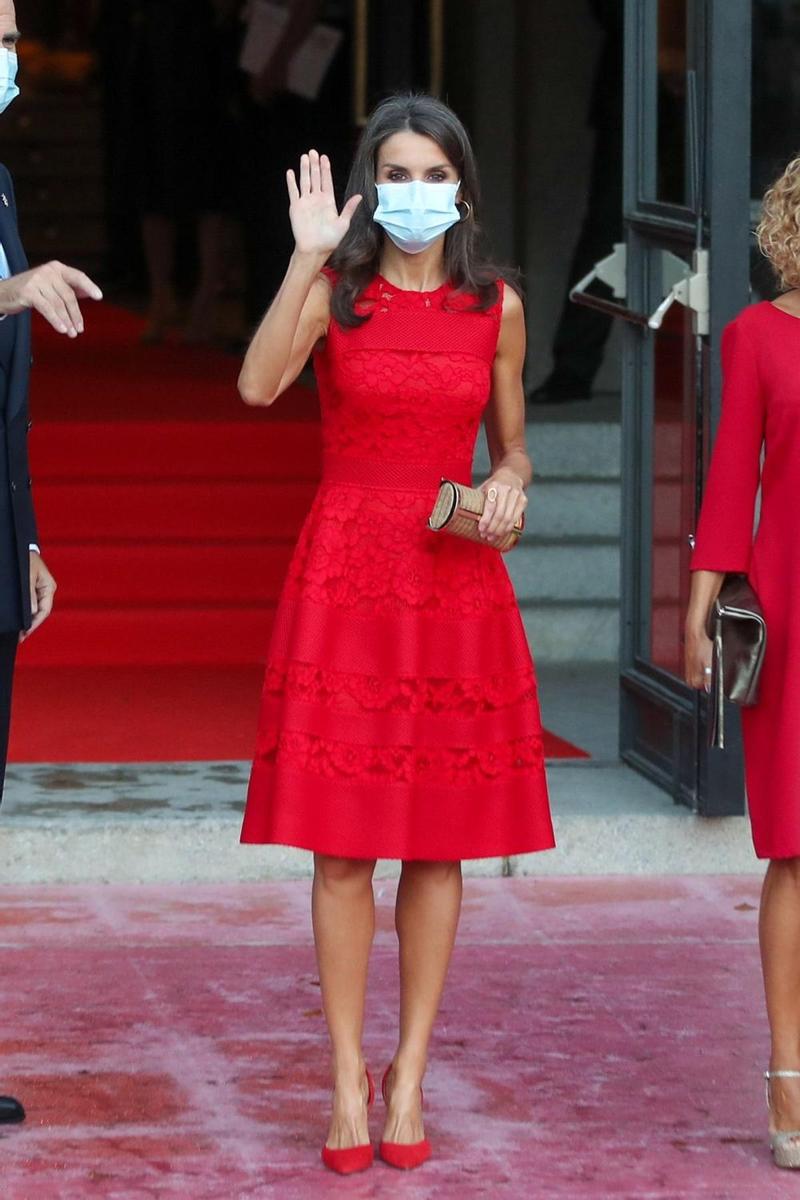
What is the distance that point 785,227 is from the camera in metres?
3.90

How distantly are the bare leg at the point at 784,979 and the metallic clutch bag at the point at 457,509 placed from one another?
832 mm

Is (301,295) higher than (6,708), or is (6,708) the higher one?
(301,295)

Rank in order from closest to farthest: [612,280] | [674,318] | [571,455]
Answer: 1. [674,318]
2. [612,280]
3. [571,455]

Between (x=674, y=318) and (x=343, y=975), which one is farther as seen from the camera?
(x=674, y=318)

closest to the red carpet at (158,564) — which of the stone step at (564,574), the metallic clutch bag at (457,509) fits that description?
the stone step at (564,574)

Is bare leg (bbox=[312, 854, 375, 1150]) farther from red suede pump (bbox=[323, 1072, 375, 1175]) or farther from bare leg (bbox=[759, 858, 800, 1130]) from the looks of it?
bare leg (bbox=[759, 858, 800, 1130])

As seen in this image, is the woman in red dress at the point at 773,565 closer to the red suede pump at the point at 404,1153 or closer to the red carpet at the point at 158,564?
the red suede pump at the point at 404,1153

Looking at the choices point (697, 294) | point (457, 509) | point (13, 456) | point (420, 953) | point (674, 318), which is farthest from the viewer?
point (674, 318)

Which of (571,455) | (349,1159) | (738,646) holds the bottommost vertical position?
(349,1159)

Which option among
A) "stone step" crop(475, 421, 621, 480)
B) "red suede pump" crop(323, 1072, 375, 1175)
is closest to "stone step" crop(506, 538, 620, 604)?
"stone step" crop(475, 421, 621, 480)

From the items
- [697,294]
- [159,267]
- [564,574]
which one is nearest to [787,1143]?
[697,294]

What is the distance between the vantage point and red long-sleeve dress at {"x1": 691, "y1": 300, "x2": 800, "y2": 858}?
3920 millimetres

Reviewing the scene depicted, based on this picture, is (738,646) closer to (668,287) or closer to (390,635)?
(390,635)

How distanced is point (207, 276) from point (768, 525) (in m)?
8.95
